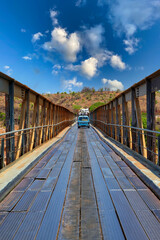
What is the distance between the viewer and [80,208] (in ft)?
9.09

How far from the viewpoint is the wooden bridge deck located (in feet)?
7.20

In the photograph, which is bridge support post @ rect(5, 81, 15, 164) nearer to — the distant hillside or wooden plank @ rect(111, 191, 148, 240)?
wooden plank @ rect(111, 191, 148, 240)

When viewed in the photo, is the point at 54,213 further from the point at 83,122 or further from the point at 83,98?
the point at 83,98

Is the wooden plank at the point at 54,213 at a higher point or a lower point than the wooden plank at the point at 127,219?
higher

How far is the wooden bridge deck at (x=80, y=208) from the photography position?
2.20m

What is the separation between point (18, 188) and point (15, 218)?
3.66 feet

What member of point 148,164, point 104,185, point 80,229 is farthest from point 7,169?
point 148,164

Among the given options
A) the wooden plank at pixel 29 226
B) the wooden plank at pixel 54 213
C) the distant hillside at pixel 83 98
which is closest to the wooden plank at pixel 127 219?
the wooden plank at pixel 54 213

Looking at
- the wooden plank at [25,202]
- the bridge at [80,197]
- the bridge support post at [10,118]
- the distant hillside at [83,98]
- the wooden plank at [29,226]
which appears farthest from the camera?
the distant hillside at [83,98]

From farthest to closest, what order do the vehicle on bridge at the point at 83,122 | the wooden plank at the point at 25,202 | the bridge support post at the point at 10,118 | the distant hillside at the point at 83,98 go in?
1. the distant hillside at the point at 83,98
2. the vehicle on bridge at the point at 83,122
3. the bridge support post at the point at 10,118
4. the wooden plank at the point at 25,202

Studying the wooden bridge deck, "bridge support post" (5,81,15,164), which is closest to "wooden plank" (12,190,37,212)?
the wooden bridge deck

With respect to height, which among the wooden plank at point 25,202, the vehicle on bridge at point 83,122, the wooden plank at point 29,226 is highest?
the vehicle on bridge at point 83,122

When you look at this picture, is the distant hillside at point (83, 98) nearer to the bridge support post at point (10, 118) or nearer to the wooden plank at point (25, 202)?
the bridge support post at point (10, 118)

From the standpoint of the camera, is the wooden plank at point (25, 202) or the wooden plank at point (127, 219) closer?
the wooden plank at point (127, 219)
